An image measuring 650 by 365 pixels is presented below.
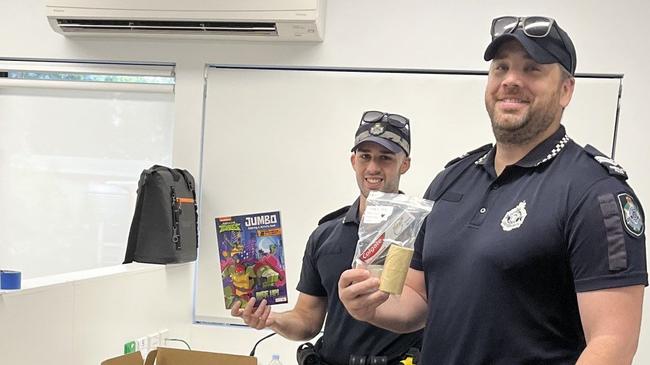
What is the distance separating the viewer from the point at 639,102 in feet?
9.04

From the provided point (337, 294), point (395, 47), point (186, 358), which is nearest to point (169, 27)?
point (395, 47)

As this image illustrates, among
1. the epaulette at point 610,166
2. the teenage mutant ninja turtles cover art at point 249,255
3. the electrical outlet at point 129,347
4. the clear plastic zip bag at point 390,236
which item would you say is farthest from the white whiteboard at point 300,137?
the epaulette at point 610,166

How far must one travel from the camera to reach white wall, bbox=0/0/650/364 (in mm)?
2768

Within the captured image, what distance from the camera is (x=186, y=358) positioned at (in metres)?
2.12

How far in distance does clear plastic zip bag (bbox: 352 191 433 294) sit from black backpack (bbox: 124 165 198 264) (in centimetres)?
168

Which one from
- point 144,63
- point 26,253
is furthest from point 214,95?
point 26,253

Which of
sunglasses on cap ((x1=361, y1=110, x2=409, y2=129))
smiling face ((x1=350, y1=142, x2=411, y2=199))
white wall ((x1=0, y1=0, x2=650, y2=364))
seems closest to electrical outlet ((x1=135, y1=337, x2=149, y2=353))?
white wall ((x1=0, y1=0, x2=650, y2=364))

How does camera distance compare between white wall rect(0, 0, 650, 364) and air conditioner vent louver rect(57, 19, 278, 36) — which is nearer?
white wall rect(0, 0, 650, 364)

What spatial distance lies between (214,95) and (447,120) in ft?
4.17

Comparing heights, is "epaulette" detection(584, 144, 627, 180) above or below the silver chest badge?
above

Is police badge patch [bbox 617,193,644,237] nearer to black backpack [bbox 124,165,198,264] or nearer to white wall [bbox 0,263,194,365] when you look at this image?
white wall [bbox 0,263,194,365]

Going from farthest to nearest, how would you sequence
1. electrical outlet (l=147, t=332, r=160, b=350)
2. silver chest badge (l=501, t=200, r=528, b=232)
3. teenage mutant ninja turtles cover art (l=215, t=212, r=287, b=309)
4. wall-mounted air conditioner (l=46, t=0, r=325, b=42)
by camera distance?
wall-mounted air conditioner (l=46, t=0, r=325, b=42) < electrical outlet (l=147, t=332, r=160, b=350) < teenage mutant ninja turtles cover art (l=215, t=212, r=287, b=309) < silver chest badge (l=501, t=200, r=528, b=232)

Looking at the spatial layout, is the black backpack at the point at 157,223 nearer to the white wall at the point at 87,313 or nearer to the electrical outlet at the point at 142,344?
the white wall at the point at 87,313

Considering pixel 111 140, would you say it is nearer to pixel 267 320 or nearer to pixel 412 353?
pixel 267 320
